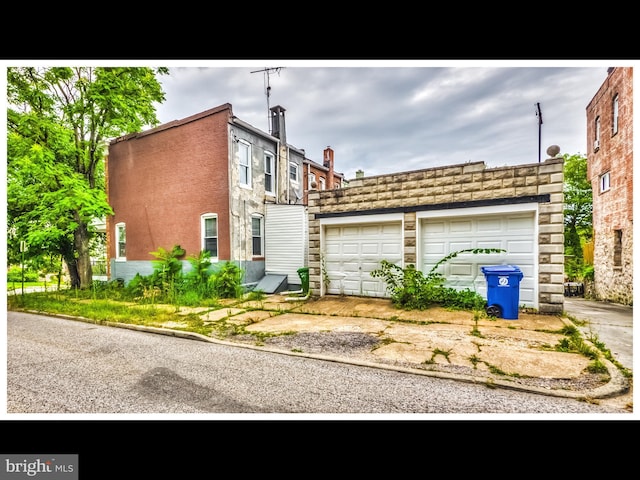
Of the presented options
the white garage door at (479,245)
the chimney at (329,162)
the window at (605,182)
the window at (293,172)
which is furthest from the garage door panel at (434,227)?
the chimney at (329,162)

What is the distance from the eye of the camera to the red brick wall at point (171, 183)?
10.6 metres

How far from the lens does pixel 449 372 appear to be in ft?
11.3

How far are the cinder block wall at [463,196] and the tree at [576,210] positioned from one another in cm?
1077

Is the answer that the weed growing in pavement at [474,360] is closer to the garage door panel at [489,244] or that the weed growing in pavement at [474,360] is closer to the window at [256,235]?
the garage door panel at [489,244]

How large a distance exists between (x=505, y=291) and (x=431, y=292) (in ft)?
4.94

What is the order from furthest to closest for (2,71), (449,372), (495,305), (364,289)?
(364,289)
(495,305)
(449,372)
(2,71)

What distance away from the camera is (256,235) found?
11711mm

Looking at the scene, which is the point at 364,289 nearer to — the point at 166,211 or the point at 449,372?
the point at 449,372

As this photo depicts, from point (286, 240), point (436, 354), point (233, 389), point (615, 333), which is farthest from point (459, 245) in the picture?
point (286, 240)

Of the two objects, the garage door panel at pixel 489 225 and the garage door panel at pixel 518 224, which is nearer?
the garage door panel at pixel 518 224
